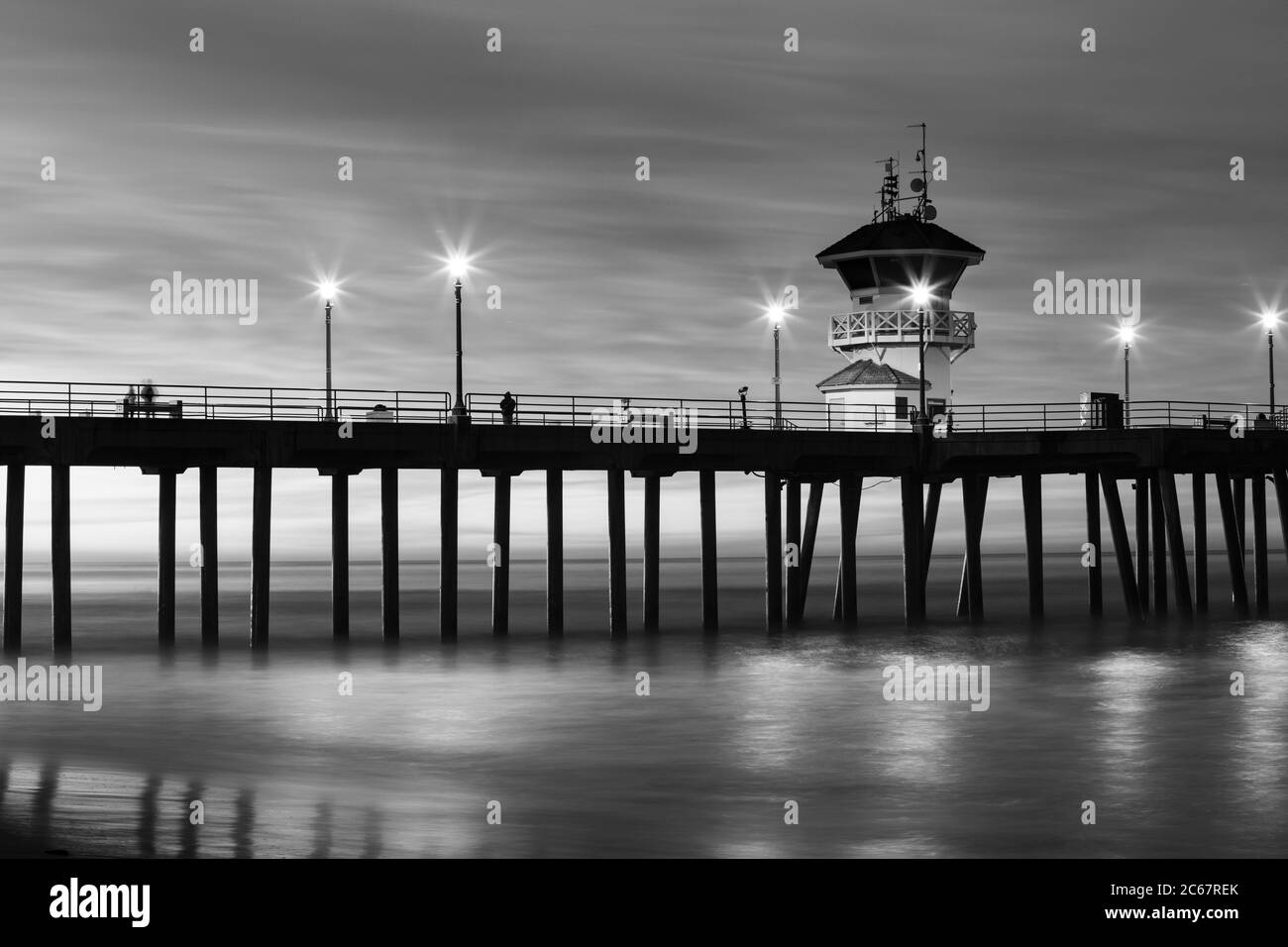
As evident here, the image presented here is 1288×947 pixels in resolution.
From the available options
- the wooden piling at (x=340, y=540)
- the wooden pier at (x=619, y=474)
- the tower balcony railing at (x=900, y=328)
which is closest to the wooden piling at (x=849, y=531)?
the wooden pier at (x=619, y=474)

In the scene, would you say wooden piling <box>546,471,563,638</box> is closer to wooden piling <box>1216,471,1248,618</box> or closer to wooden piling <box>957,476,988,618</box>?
wooden piling <box>957,476,988,618</box>

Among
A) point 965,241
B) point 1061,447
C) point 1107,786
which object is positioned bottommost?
point 1107,786

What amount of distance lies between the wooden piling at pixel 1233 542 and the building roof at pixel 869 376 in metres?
9.03

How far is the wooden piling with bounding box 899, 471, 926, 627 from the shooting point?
42.0 metres

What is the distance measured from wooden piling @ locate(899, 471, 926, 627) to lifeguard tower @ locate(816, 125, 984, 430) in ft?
20.3

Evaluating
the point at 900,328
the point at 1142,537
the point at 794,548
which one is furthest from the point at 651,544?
the point at 1142,537

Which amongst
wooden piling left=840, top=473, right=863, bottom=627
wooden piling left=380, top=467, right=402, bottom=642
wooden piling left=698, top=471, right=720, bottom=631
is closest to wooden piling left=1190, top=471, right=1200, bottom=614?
wooden piling left=840, top=473, right=863, bottom=627

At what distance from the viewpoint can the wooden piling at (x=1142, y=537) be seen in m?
47.5

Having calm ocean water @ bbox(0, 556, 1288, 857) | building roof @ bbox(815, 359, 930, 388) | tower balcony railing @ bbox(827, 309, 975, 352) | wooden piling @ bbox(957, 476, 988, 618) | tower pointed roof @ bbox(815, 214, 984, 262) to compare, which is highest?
tower pointed roof @ bbox(815, 214, 984, 262)

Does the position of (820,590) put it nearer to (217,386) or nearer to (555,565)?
(555,565)
